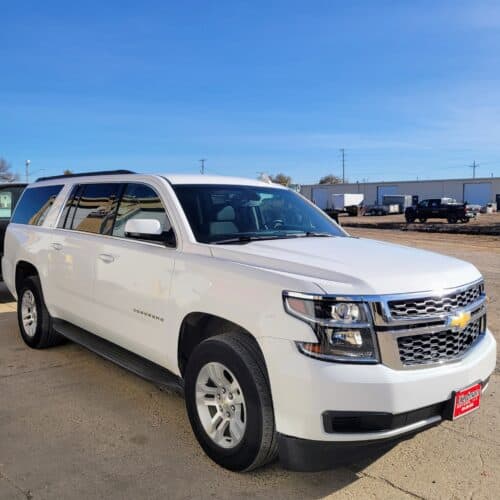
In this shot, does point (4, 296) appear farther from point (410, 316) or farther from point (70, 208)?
point (410, 316)

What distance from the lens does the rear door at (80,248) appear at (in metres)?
4.67

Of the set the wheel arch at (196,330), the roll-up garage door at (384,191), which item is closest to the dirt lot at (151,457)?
the wheel arch at (196,330)

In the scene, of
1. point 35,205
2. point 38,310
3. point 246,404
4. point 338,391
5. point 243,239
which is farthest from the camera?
point 35,205

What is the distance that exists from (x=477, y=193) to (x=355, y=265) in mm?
A: 88485

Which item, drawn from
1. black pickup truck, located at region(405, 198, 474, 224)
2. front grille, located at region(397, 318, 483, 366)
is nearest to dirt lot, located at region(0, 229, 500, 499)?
front grille, located at region(397, 318, 483, 366)

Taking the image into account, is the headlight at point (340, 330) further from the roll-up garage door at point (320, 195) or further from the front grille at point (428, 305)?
the roll-up garage door at point (320, 195)

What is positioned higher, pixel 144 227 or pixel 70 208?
pixel 70 208

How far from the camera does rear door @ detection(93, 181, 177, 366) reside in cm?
380

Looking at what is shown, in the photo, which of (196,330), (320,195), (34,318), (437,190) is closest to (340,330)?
(196,330)

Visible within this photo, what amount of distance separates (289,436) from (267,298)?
75cm

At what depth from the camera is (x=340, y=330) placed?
110 inches

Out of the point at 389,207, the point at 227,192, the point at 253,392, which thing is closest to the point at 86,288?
the point at 227,192

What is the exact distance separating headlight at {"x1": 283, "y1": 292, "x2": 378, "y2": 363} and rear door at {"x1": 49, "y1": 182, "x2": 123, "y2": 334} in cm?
241

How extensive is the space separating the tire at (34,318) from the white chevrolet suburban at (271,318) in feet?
2.91
